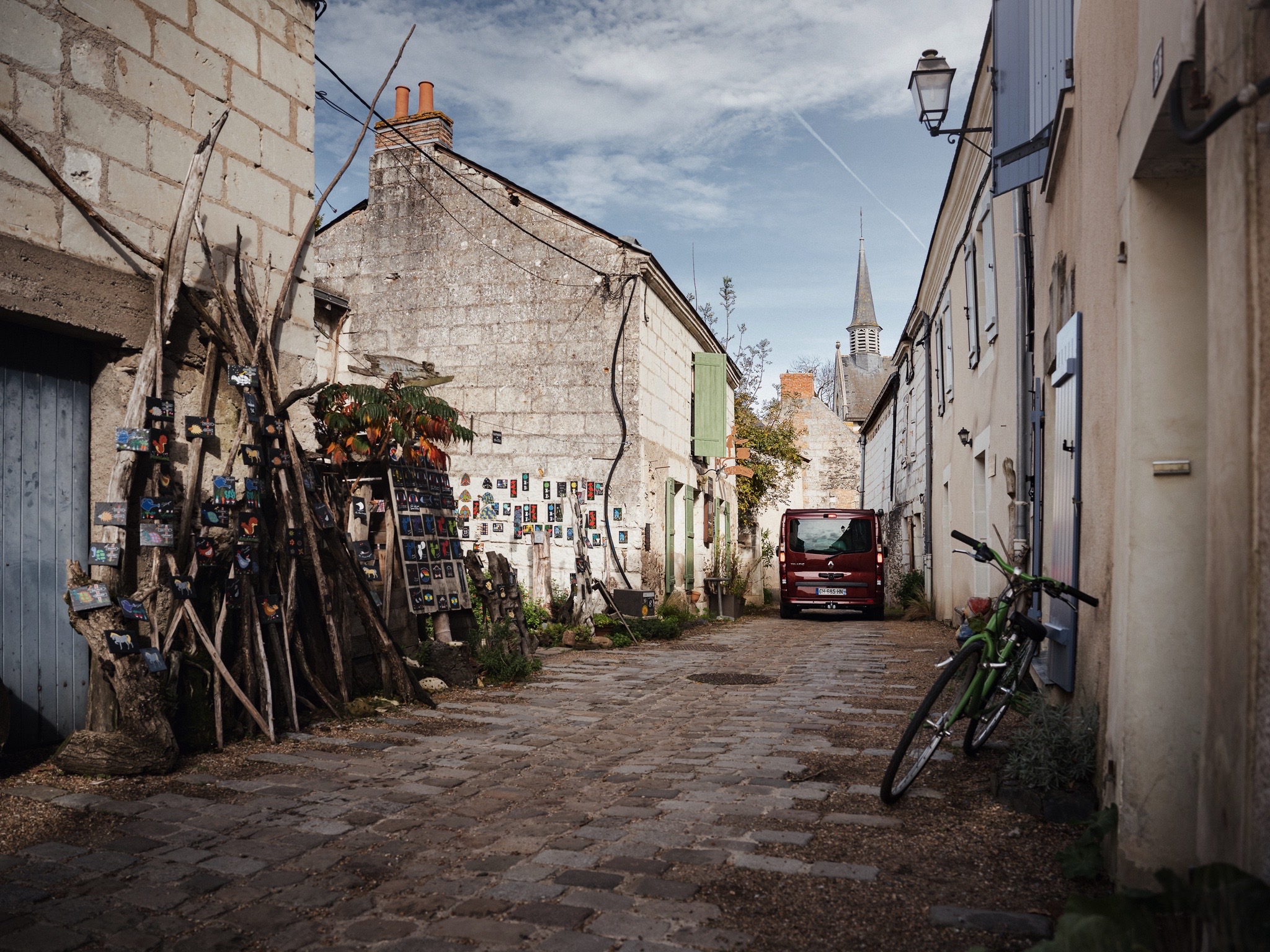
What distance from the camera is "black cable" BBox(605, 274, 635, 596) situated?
42.3 feet

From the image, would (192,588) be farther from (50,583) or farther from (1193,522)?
(1193,522)

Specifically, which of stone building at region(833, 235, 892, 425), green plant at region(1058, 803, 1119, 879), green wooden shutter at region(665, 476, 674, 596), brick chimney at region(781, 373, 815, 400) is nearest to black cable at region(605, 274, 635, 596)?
green wooden shutter at region(665, 476, 674, 596)

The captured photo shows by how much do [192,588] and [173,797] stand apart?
1.27 meters

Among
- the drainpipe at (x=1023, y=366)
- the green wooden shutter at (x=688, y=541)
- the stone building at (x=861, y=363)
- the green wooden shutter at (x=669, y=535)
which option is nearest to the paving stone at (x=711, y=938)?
the drainpipe at (x=1023, y=366)

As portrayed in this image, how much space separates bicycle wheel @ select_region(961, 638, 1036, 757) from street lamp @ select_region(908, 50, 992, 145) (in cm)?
529

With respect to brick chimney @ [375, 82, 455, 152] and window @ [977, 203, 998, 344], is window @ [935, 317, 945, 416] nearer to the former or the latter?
window @ [977, 203, 998, 344]

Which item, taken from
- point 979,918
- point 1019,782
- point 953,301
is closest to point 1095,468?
point 1019,782

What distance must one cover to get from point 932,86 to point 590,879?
723 centimetres

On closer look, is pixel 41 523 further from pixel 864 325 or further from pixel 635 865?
pixel 864 325

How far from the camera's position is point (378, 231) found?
14000mm

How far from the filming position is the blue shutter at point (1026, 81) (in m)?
5.66

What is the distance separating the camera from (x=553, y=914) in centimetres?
283

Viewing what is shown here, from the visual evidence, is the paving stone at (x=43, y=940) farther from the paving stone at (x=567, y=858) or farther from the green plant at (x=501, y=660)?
the green plant at (x=501, y=660)

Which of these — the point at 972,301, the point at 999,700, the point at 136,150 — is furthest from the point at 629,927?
the point at 972,301
